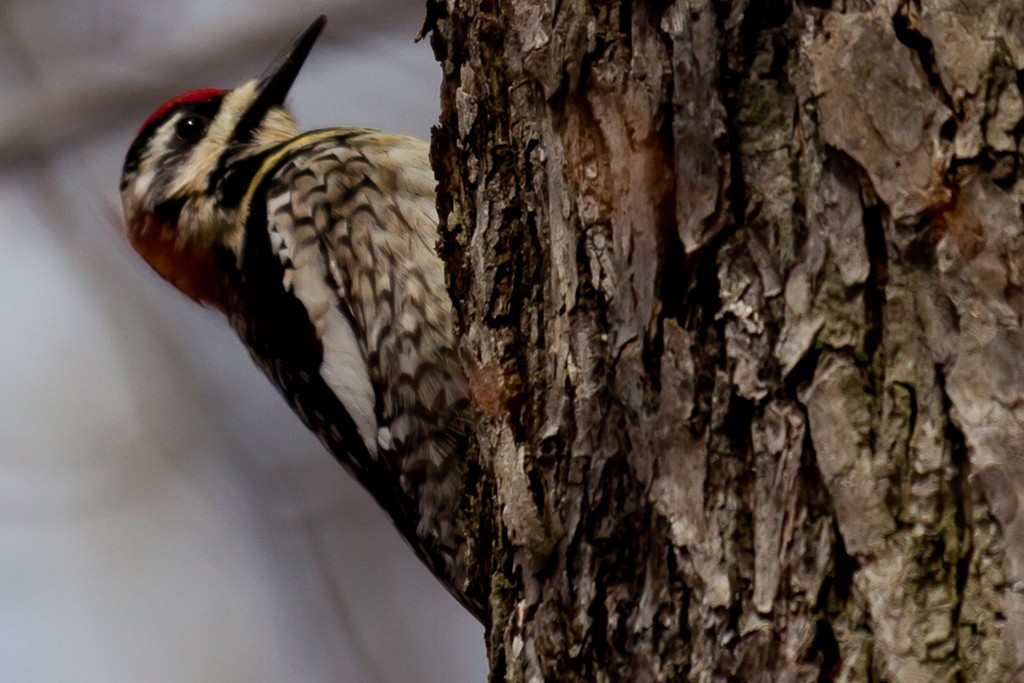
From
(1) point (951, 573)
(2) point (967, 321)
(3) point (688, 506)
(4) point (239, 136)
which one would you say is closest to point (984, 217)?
(2) point (967, 321)

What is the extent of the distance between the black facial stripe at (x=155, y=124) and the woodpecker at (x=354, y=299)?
454mm

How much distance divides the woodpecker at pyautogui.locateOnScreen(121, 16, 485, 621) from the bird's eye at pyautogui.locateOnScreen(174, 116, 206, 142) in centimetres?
38

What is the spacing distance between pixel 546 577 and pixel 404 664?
9.59 ft

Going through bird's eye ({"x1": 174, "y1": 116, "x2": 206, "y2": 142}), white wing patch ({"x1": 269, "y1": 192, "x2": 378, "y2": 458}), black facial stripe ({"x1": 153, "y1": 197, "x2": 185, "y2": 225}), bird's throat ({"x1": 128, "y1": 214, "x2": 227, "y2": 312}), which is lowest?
white wing patch ({"x1": 269, "y1": 192, "x2": 378, "y2": 458})

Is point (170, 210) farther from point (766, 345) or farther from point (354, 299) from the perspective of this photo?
point (766, 345)

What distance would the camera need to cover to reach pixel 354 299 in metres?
3.11

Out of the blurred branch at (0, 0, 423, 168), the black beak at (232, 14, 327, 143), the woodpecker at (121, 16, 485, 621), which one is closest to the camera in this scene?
the woodpecker at (121, 16, 485, 621)

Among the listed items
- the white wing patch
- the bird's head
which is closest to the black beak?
the bird's head

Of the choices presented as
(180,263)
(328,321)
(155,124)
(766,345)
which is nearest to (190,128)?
(155,124)

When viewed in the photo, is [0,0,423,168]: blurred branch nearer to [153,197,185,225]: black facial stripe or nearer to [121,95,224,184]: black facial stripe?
[153,197,185,225]: black facial stripe

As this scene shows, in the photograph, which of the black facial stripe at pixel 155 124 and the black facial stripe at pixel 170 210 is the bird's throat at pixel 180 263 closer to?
the black facial stripe at pixel 170 210

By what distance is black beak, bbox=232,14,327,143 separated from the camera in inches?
154

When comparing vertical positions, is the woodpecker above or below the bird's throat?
below

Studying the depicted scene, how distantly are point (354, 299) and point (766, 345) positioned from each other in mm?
1861
